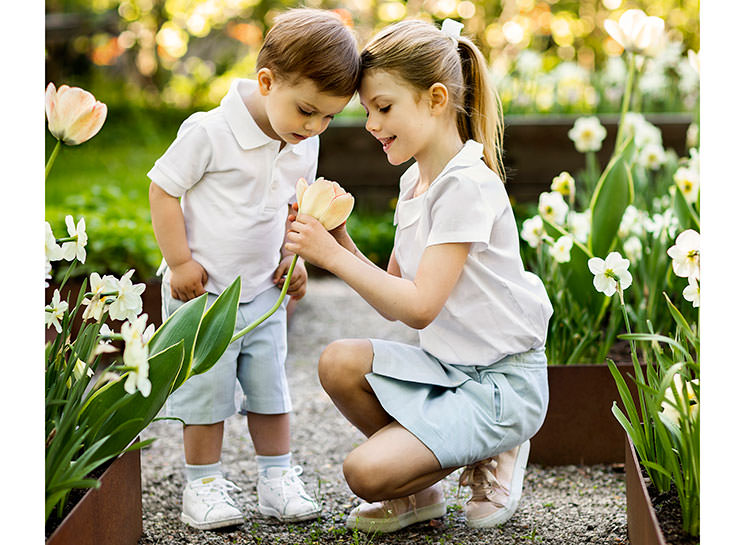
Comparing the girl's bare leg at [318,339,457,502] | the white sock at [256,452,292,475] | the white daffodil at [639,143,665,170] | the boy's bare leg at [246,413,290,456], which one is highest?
the white daffodil at [639,143,665,170]

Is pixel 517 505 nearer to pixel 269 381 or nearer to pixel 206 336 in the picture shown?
pixel 269 381

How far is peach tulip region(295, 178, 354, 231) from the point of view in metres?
1.65

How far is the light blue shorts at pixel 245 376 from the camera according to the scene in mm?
1895

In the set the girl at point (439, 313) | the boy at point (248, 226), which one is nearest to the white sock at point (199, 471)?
the boy at point (248, 226)

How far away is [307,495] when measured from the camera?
6.26ft

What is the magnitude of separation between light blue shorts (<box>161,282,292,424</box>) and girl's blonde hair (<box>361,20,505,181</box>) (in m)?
0.59

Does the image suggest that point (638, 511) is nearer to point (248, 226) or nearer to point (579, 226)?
point (248, 226)

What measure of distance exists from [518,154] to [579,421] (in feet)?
9.60

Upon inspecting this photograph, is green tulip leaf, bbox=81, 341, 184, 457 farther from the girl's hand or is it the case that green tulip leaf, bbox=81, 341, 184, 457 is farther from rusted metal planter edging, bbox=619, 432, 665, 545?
rusted metal planter edging, bbox=619, 432, 665, 545

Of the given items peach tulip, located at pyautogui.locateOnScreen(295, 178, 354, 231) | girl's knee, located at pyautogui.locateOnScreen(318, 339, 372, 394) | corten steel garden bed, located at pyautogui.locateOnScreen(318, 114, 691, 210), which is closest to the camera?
peach tulip, located at pyautogui.locateOnScreen(295, 178, 354, 231)

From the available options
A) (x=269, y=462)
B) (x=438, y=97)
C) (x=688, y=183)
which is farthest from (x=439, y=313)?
(x=688, y=183)

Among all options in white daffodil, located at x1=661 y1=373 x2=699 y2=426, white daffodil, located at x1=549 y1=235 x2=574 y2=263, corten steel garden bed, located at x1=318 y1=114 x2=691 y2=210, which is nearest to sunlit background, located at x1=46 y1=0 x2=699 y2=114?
corten steel garden bed, located at x1=318 y1=114 x2=691 y2=210

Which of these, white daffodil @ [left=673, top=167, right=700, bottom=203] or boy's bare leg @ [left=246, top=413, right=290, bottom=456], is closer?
boy's bare leg @ [left=246, top=413, right=290, bottom=456]
